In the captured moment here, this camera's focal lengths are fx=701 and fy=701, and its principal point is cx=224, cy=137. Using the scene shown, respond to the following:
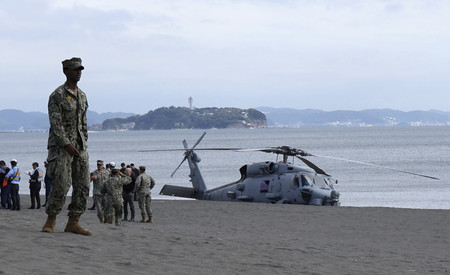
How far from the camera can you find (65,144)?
9.05 meters

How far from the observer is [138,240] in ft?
33.6

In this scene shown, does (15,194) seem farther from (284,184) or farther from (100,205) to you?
(284,184)

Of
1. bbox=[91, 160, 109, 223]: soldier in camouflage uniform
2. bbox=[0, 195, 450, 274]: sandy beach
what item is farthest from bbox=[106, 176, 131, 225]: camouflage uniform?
bbox=[0, 195, 450, 274]: sandy beach

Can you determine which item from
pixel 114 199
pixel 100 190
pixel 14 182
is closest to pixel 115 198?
pixel 114 199

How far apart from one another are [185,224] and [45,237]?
8.81 meters

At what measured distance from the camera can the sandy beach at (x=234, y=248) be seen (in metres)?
8.47

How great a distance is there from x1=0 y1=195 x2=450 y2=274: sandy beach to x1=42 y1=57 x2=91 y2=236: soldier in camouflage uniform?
2.14ft

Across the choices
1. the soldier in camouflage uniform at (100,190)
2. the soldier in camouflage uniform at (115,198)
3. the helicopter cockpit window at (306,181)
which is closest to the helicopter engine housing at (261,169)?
the helicopter cockpit window at (306,181)

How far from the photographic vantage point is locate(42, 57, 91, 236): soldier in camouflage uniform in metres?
9.18

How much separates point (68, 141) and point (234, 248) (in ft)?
10.5

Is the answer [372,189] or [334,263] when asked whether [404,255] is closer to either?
[334,263]

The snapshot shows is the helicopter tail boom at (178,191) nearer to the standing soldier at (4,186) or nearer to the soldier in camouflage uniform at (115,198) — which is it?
the standing soldier at (4,186)

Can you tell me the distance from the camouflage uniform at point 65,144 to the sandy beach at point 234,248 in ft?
2.08

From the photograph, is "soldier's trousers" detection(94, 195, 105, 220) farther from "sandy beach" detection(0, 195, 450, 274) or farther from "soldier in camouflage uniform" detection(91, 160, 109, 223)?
"sandy beach" detection(0, 195, 450, 274)
